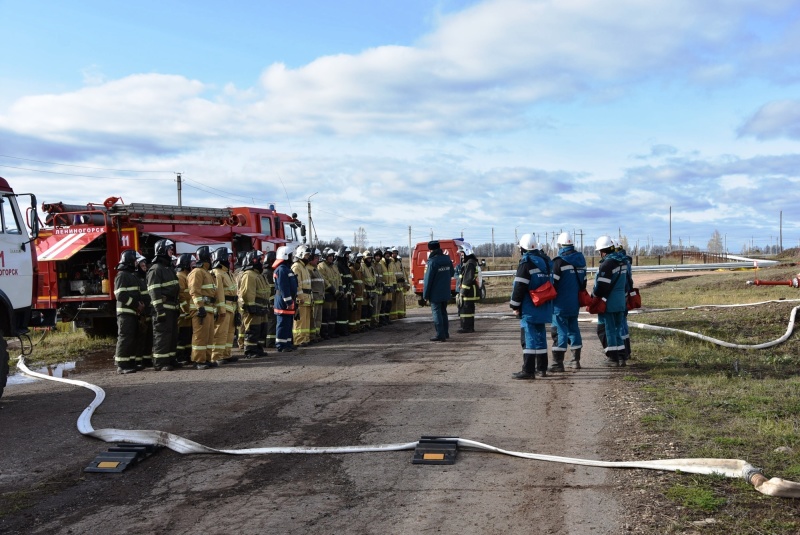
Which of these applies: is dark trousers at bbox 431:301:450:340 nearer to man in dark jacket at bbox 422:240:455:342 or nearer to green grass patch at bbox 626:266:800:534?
man in dark jacket at bbox 422:240:455:342

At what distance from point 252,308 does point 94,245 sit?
5156 millimetres

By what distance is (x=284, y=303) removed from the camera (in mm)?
13703

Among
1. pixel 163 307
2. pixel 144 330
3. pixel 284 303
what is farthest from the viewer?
pixel 284 303

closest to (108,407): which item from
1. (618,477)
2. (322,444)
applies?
(322,444)

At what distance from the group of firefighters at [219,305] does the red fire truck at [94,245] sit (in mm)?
1395

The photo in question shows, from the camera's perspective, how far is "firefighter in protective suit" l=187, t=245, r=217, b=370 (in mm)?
11969

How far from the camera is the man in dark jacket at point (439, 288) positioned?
1486 centimetres

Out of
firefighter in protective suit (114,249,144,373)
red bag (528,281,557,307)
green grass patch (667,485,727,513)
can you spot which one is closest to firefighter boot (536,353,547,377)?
red bag (528,281,557,307)

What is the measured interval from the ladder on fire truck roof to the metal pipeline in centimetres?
842

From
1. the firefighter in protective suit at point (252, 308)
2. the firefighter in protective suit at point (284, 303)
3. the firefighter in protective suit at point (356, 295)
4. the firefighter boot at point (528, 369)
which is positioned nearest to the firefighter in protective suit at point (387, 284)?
the firefighter in protective suit at point (356, 295)

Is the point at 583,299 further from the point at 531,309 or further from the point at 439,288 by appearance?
the point at 439,288

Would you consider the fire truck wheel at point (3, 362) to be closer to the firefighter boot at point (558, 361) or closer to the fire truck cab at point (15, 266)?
the fire truck cab at point (15, 266)

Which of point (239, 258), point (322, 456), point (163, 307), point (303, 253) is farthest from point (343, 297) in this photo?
point (322, 456)

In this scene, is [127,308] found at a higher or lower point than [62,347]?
higher
